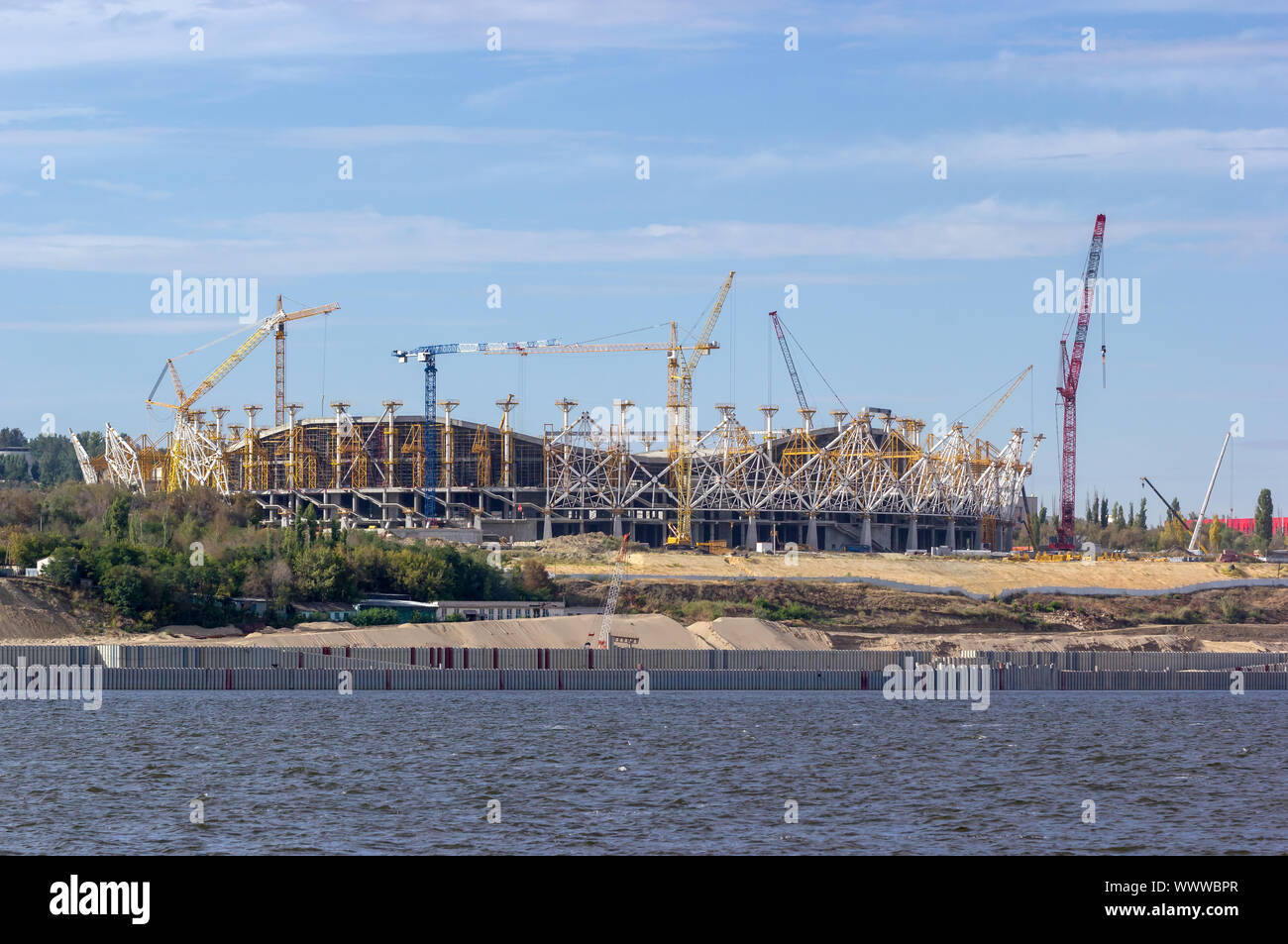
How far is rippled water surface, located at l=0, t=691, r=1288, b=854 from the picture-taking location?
3994 cm

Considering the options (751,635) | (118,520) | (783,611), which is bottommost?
(783,611)

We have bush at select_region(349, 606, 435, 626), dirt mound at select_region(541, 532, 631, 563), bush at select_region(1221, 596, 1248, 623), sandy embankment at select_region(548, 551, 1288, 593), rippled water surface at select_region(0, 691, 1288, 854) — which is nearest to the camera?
rippled water surface at select_region(0, 691, 1288, 854)

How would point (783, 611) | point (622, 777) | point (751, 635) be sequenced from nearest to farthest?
point (622, 777)
point (751, 635)
point (783, 611)

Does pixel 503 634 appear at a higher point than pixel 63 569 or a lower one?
lower

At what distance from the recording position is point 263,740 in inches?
2406

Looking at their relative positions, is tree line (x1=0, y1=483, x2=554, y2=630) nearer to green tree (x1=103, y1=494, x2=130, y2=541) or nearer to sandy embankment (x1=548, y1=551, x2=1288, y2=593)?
green tree (x1=103, y1=494, x2=130, y2=541)

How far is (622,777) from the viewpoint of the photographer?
51.9m

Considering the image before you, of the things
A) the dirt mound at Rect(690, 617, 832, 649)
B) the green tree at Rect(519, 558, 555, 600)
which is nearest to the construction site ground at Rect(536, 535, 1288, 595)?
the green tree at Rect(519, 558, 555, 600)

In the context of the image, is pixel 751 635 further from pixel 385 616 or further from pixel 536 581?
pixel 536 581

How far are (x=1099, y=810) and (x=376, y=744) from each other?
28294 mm

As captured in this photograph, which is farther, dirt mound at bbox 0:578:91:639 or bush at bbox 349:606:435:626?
bush at bbox 349:606:435:626

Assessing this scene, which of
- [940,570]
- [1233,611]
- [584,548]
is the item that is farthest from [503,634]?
[1233,611]

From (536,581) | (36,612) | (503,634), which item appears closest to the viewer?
(36,612)
